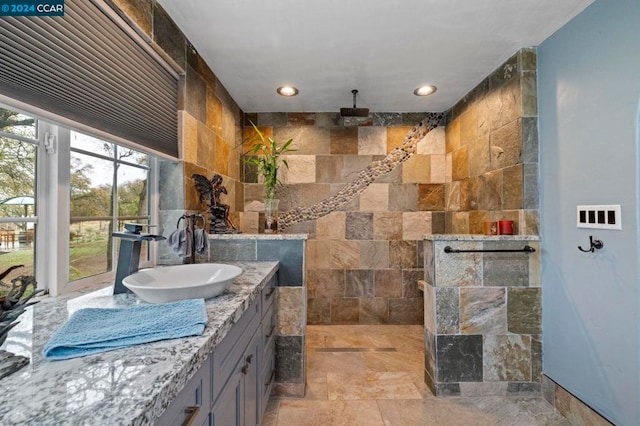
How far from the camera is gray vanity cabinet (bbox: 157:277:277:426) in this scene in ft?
2.50

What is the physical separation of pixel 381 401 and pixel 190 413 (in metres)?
1.57

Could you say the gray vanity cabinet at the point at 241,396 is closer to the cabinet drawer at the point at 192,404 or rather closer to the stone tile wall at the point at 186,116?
the cabinet drawer at the point at 192,404

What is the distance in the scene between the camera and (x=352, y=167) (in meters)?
3.20

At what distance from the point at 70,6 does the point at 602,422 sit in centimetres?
315

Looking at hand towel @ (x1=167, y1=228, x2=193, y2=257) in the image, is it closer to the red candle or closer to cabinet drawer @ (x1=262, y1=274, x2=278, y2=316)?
cabinet drawer @ (x1=262, y1=274, x2=278, y2=316)

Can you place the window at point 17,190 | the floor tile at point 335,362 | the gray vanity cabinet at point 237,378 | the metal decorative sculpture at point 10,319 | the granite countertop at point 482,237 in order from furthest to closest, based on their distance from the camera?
the floor tile at point 335,362, the granite countertop at point 482,237, the window at point 17,190, the gray vanity cabinet at point 237,378, the metal decorative sculpture at point 10,319

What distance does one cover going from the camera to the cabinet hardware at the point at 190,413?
72cm

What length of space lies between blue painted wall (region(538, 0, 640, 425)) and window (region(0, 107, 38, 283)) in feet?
8.63

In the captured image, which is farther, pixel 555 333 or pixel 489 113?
pixel 489 113

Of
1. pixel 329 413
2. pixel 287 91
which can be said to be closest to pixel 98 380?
pixel 329 413

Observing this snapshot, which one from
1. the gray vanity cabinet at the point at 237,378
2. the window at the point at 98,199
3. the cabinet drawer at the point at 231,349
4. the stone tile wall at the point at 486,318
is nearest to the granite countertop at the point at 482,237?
the stone tile wall at the point at 486,318

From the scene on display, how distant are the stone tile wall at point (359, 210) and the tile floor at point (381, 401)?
0.64 meters

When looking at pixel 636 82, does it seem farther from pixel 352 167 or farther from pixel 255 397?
pixel 255 397

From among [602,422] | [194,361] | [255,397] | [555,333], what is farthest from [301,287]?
[602,422]
